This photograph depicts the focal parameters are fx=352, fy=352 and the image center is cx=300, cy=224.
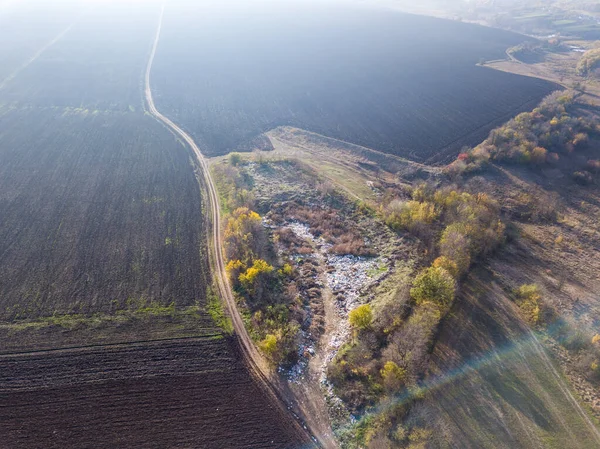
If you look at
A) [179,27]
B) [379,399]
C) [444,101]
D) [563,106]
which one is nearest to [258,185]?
[379,399]

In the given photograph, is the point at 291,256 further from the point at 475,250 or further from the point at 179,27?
the point at 179,27

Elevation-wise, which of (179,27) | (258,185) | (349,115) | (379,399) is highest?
(179,27)

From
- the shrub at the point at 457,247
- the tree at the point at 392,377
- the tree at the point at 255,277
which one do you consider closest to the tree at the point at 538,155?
the shrub at the point at 457,247

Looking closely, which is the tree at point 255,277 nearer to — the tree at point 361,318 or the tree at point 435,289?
the tree at point 361,318

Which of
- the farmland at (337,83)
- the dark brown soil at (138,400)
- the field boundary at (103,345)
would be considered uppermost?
the farmland at (337,83)

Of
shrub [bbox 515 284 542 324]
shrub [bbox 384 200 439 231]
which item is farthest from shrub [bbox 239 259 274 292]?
shrub [bbox 515 284 542 324]

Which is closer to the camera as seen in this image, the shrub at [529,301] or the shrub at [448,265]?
the shrub at [529,301]
